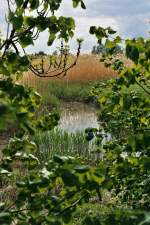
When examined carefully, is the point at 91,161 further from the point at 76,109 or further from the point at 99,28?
the point at 76,109

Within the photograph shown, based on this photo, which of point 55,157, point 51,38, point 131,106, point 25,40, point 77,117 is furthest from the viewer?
point 77,117

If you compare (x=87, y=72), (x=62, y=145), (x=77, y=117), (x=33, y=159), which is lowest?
(x=77, y=117)

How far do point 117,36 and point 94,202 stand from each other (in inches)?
195

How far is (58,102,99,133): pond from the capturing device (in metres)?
15.6

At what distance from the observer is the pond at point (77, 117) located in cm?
1559

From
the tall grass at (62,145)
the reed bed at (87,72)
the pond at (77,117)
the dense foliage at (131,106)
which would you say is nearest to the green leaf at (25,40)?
the dense foliage at (131,106)

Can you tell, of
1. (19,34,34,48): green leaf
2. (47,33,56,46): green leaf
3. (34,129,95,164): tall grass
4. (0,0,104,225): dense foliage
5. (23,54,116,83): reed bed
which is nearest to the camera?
(0,0,104,225): dense foliage

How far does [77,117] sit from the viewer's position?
1777 centimetres

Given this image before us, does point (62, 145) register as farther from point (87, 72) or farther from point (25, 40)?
point (87, 72)

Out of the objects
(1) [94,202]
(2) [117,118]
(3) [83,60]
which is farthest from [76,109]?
(2) [117,118]

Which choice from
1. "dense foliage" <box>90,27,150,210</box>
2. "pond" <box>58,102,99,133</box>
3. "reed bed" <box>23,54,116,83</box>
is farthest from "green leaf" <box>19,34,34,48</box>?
"reed bed" <box>23,54,116,83</box>

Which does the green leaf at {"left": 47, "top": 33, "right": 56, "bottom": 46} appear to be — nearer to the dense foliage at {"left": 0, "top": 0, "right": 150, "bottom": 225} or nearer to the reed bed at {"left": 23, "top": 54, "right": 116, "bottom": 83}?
the dense foliage at {"left": 0, "top": 0, "right": 150, "bottom": 225}

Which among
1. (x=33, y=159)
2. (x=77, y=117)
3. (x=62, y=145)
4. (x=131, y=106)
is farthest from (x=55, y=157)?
(x=77, y=117)

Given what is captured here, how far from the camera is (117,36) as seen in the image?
120 inches
